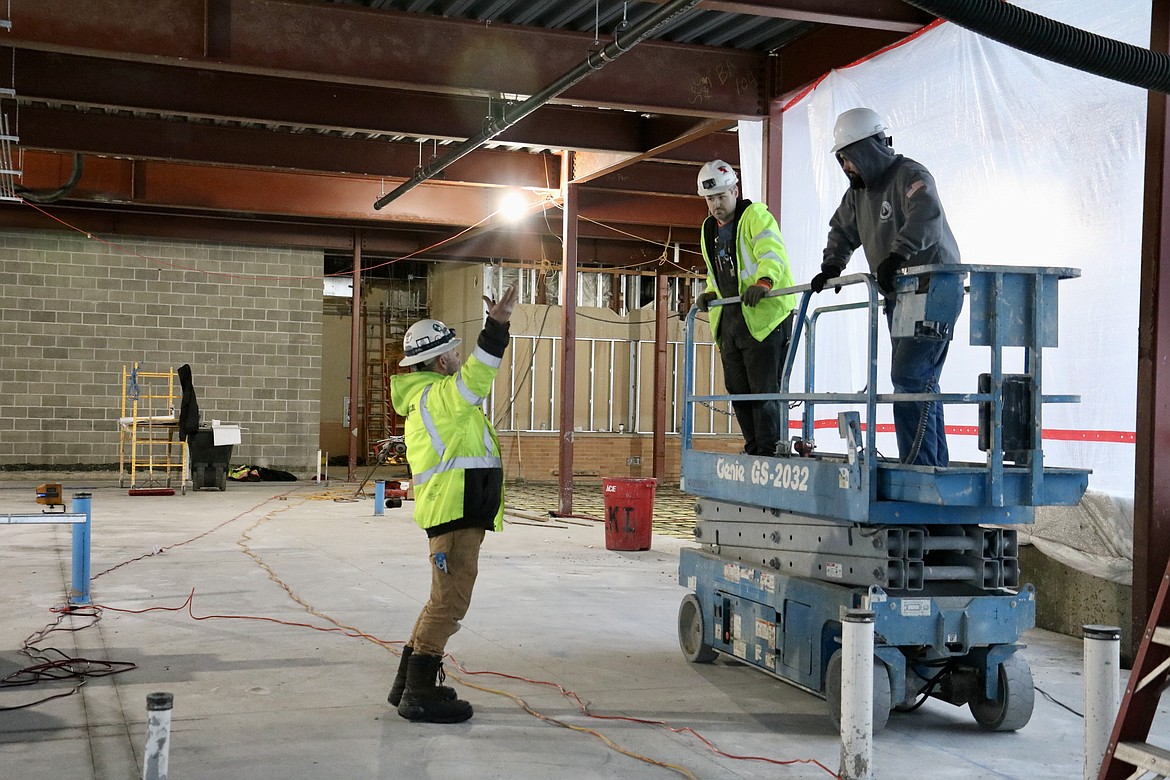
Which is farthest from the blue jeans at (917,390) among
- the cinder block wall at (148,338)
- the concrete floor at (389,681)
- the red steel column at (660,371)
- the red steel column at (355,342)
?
the cinder block wall at (148,338)

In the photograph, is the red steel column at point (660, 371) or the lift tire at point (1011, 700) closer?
the lift tire at point (1011, 700)

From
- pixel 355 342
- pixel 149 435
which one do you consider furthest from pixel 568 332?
pixel 149 435

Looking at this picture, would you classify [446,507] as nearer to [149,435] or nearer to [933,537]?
[933,537]

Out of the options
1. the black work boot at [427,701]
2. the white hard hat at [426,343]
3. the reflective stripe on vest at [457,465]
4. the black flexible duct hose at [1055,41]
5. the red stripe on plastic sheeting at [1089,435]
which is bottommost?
the black work boot at [427,701]

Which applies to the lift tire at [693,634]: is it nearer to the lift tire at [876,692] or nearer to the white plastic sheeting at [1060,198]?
the lift tire at [876,692]

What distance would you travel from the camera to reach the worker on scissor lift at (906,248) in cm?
546

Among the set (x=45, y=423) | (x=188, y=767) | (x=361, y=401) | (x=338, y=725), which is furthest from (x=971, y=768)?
(x=361, y=401)

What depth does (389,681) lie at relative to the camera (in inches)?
244

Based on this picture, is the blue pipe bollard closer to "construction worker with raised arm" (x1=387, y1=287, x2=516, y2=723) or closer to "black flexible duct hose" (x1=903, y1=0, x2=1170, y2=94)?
"construction worker with raised arm" (x1=387, y1=287, x2=516, y2=723)

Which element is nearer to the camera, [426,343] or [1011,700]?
[1011,700]

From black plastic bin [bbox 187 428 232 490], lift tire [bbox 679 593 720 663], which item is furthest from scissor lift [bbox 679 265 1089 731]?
black plastic bin [bbox 187 428 232 490]

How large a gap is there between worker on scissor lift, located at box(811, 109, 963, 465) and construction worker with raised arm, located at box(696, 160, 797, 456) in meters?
0.52

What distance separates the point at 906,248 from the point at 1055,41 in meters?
1.16

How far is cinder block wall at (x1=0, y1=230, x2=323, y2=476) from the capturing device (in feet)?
72.6
